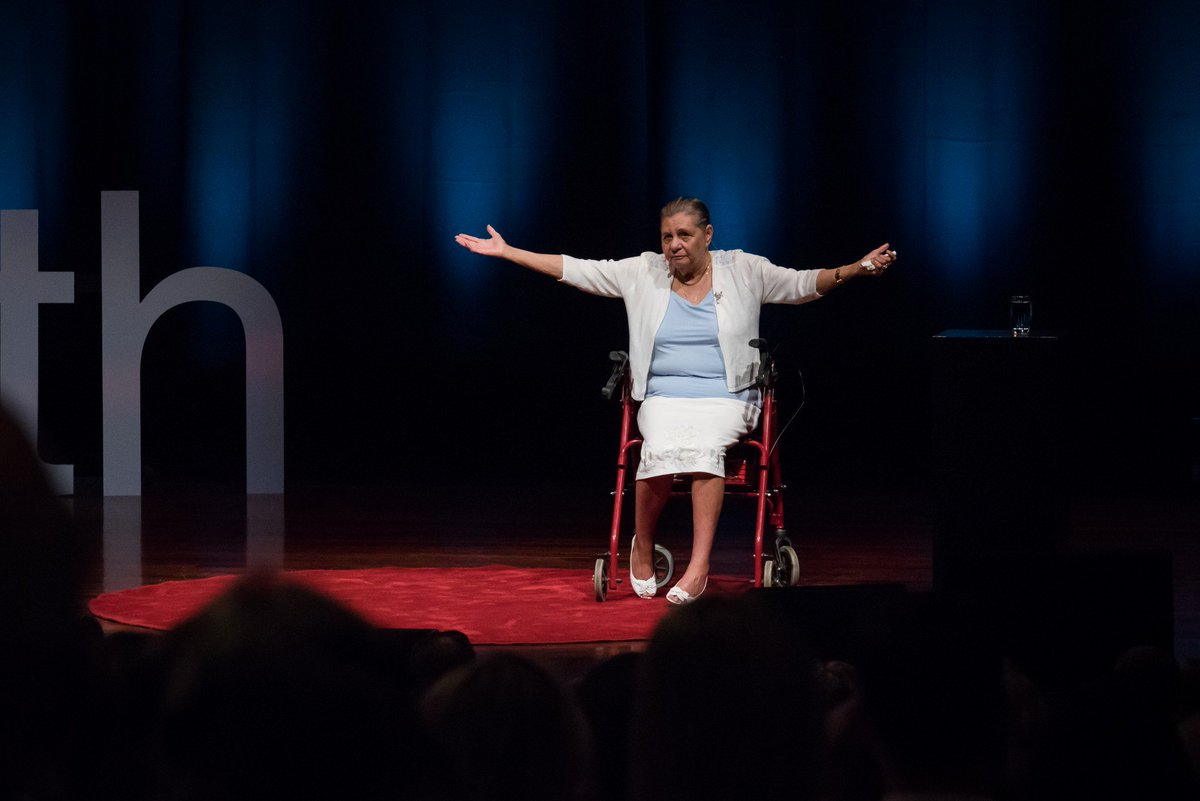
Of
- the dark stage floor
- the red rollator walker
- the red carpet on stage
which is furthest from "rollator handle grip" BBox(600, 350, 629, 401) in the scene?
the dark stage floor

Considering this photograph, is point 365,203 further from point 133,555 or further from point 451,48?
point 133,555

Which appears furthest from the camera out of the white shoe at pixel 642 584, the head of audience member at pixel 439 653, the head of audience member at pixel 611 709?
the white shoe at pixel 642 584

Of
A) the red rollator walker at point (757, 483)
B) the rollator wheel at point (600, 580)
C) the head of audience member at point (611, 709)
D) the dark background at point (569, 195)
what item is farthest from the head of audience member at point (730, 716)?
the dark background at point (569, 195)

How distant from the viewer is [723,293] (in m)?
4.45

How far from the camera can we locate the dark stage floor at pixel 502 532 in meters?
4.90

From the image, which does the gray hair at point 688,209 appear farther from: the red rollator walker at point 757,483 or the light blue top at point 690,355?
the red rollator walker at point 757,483

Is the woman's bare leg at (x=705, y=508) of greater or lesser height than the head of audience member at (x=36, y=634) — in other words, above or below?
below

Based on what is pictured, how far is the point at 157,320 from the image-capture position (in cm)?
721

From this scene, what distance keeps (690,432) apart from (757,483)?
38 centimetres

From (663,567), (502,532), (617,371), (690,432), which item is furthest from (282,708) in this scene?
(502,532)

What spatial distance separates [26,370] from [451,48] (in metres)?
2.33

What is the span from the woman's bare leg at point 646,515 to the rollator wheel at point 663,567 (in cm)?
8

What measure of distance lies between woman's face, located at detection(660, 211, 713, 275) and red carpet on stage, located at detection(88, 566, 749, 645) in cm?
92

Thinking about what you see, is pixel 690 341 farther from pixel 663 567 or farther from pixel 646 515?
pixel 663 567
